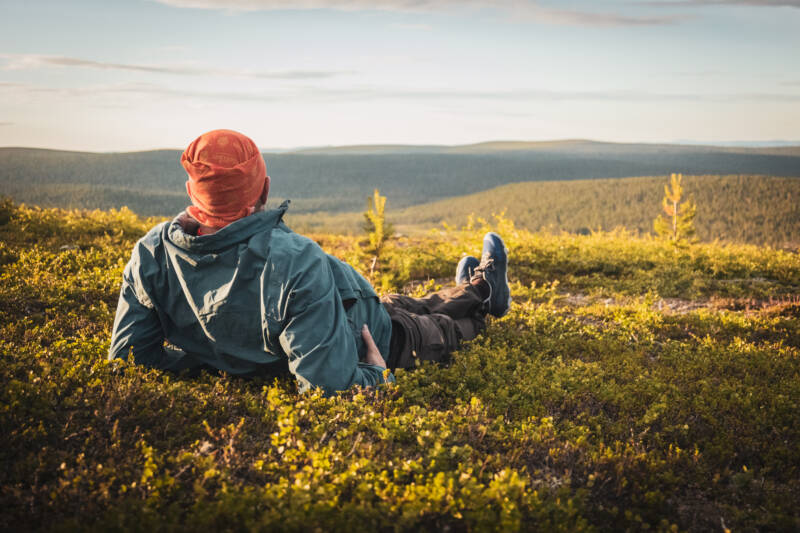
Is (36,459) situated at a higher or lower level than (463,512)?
higher

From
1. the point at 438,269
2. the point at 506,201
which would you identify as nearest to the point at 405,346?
the point at 438,269

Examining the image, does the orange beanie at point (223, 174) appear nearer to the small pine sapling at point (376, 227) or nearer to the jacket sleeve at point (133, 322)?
the jacket sleeve at point (133, 322)

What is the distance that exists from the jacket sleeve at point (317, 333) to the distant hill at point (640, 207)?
3763 inches

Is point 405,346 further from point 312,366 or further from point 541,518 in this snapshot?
point 541,518

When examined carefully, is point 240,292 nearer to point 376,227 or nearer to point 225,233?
point 225,233

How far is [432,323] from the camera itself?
5.11m

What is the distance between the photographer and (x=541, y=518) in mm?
2662

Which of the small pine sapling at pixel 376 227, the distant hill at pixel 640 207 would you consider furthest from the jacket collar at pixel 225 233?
the distant hill at pixel 640 207

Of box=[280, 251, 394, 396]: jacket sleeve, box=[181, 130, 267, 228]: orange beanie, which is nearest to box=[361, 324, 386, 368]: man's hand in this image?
box=[280, 251, 394, 396]: jacket sleeve

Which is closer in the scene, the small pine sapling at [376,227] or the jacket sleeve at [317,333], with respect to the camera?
the jacket sleeve at [317,333]

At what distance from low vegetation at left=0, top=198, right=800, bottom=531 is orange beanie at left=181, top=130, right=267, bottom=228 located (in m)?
1.38

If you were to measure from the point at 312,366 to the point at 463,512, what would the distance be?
4.64ft

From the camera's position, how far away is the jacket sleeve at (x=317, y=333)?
3412mm

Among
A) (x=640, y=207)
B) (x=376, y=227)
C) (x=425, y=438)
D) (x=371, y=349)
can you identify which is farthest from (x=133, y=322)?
(x=640, y=207)
